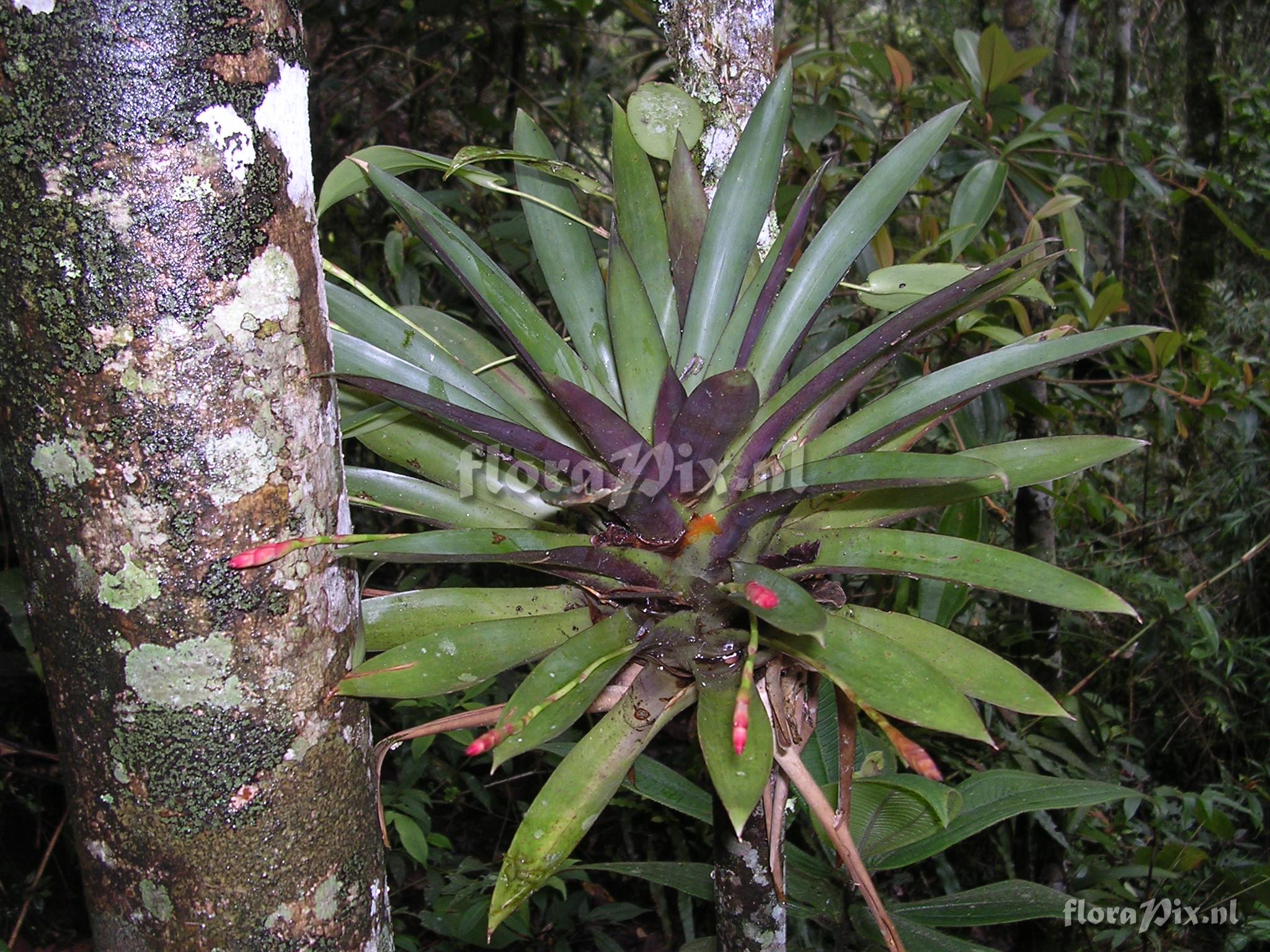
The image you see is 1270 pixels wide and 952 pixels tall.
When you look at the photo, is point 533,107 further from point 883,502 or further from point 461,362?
point 883,502

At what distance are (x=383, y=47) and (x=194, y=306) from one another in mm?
2278

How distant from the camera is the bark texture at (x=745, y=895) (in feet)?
2.99

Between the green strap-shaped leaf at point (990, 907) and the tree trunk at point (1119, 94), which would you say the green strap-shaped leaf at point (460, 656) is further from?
Result: the tree trunk at point (1119, 94)

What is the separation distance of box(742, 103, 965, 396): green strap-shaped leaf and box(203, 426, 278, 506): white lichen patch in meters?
0.49

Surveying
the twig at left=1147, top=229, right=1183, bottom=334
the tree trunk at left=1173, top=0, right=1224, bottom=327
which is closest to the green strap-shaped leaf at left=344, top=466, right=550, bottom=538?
the twig at left=1147, top=229, right=1183, bottom=334

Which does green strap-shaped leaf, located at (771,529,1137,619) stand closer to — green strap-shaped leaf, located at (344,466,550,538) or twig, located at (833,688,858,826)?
twig, located at (833,688,858,826)

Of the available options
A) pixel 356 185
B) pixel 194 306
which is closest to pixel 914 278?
pixel 356 185

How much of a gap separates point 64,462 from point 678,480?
0.47 metres

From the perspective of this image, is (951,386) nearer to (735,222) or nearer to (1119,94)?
(735,222)

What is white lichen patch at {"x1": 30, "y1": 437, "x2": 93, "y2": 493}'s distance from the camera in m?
0.60

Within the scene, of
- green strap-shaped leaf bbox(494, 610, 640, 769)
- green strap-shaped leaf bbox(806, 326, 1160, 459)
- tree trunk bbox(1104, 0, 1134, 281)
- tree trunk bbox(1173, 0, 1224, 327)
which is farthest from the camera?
tree trunk bbox(1104, 0, 1134, 281)

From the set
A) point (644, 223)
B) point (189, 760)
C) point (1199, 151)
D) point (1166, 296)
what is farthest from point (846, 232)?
point (1199, 151)

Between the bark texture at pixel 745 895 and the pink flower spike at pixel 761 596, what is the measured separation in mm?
360

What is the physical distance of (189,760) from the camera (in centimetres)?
63
